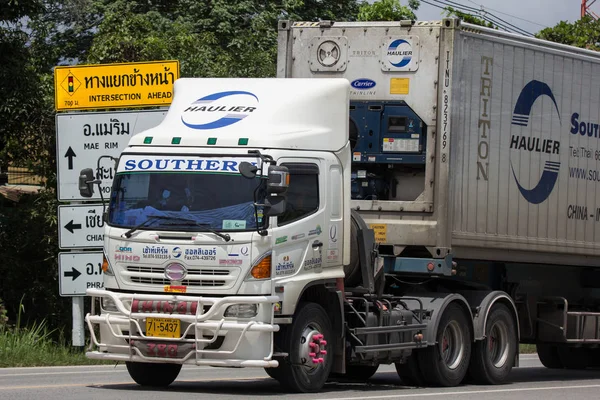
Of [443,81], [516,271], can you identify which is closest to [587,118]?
[516,271]

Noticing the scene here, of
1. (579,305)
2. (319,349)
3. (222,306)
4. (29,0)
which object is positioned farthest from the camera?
(29,0)

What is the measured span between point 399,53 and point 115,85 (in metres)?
5.96

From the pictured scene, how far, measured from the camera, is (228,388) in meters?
13.1

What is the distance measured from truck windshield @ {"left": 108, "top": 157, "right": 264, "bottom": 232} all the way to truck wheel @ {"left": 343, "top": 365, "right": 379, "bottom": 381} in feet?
14.8

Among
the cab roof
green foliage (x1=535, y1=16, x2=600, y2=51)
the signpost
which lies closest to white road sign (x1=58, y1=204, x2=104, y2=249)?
the signpost

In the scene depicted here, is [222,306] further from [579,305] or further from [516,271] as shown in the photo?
[579,305]

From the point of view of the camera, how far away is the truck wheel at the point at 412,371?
47.8 feet

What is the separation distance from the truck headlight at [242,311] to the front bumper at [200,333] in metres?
0.04

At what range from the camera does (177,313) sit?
11727 mm

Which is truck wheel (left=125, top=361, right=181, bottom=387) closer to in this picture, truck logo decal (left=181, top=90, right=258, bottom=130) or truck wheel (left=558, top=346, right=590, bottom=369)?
truck logo decal (left=181, top=90, right=258, bottom=130)

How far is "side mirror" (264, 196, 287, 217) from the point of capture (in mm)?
11773

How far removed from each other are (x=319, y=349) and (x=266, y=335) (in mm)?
954

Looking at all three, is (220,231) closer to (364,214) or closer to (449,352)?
(364,214)

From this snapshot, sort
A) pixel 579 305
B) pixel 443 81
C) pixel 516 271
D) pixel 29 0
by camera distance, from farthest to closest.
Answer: pixel 29 0 → pixel 579 305 → pixel 516 271 → pixel 443 81
